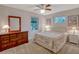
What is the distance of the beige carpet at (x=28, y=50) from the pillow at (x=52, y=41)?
5.1 inches

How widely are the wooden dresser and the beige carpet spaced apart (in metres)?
0.09

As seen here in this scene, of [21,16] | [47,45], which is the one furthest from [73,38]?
[21,16]

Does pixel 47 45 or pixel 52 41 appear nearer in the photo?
pixel 52 41

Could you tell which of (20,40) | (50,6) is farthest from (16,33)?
(50,6)

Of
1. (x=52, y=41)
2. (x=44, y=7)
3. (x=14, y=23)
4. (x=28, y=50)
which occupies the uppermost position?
(x=44, y=7)

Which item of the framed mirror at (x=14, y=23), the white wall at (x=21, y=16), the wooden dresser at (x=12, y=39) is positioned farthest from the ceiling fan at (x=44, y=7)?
the wooden dresser at (x=12, y=39)

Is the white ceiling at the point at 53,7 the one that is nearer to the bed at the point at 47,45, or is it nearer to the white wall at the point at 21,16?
the white wall at the point at 21,16

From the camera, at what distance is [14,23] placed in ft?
6.17

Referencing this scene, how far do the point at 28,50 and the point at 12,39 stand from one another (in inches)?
16.7

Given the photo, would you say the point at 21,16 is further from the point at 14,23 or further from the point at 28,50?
the point at 28,50

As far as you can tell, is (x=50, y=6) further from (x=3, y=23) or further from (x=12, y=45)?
(x=12, y=45)

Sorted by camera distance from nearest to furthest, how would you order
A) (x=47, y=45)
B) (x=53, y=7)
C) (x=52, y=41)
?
(x=53, y=7)
(x=52, y=41)
(x=47, y=45)

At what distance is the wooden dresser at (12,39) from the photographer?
184 centimetres
